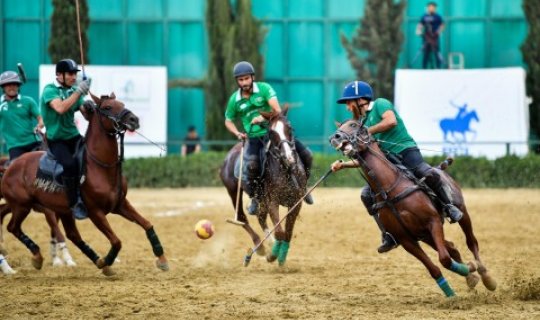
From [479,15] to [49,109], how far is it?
69.6 ft

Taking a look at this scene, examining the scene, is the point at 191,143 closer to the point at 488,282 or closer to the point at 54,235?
the point at 54,235

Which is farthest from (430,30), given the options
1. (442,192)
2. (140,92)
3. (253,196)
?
(442,192)

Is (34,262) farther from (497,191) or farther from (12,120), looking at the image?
(497,191)

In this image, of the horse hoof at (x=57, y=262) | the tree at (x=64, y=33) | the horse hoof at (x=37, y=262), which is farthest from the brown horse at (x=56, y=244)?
the tree at (x=64, y=33)

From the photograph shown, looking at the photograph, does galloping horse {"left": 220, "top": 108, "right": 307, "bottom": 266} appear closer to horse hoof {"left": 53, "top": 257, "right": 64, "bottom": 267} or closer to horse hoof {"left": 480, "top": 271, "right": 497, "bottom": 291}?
horse hoof {"left": 53, "top": 257, "right": 64, "bottom": 267}

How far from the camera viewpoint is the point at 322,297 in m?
13.2

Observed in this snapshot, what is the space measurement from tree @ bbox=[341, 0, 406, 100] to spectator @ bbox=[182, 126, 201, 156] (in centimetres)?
463

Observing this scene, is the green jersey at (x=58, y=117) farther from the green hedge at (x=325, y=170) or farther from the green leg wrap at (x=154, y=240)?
the green hedge at (x=325, y=170)

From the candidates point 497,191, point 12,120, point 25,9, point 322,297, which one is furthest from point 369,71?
point 322,297

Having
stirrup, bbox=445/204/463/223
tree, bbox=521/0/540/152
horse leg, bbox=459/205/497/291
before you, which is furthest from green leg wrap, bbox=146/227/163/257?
tree, bbox=521/0/540/152

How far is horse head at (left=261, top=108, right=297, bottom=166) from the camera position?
15.9m

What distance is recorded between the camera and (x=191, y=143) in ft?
105

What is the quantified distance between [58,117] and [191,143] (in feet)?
54.5

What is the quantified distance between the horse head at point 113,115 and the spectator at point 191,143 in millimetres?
16673
